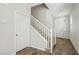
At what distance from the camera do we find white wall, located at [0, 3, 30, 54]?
1429 millimetres

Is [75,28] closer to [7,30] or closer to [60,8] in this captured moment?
[60,8]

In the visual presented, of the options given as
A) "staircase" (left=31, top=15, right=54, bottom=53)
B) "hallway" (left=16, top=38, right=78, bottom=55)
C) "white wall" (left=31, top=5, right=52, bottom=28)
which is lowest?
"hallway" (left=16, top=38, right=78, bottom=55)

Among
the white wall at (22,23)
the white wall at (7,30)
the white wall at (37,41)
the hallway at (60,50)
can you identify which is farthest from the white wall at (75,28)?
the white wall at (7,30)

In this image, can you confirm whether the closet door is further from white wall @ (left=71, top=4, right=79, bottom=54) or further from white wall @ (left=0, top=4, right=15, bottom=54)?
white wall @ (left=71, top=4, right=79, bottom=54)

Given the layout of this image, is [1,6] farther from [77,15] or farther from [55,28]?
[77,15]

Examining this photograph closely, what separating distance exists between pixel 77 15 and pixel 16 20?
89 centimetres

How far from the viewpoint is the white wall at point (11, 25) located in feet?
4.69

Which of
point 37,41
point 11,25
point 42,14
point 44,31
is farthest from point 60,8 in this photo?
point 11,25

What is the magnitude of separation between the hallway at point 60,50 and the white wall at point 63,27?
8 cm

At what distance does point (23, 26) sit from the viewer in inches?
58.2

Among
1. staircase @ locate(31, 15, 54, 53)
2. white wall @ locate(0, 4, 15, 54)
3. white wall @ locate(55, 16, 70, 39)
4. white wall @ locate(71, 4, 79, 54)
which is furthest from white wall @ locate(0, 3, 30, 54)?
white wall @ locate(71, 4, 79, 54)

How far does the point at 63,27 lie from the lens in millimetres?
1468

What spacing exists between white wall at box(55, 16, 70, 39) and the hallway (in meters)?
0.08
